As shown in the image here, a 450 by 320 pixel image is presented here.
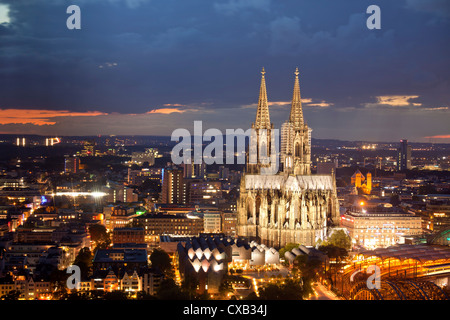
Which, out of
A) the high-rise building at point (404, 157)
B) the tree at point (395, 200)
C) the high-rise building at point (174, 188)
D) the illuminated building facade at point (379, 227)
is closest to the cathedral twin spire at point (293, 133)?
the illuminated building facade at point (379, 227)

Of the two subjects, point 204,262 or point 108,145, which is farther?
point 108,145

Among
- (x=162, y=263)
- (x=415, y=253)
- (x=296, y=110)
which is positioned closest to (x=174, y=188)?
(x=296, y=110)

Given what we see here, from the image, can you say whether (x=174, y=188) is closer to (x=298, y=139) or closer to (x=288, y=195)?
(x=298, y=139)

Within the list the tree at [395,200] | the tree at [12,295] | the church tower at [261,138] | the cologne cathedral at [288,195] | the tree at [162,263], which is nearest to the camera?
the tree at [12,295]

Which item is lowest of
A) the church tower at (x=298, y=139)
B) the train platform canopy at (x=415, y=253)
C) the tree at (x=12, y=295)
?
the tree at (x=12, y=295)

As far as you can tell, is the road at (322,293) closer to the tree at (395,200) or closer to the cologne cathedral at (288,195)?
the cologne cathedral at (288,195)
